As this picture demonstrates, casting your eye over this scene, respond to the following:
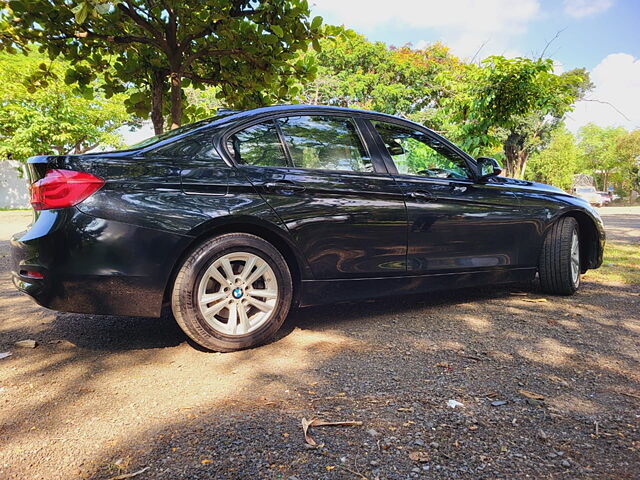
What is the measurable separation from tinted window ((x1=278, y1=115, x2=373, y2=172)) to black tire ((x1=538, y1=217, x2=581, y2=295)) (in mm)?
1927

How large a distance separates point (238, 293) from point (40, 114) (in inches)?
873

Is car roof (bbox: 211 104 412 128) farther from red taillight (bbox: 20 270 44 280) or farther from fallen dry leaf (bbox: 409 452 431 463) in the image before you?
fallen dry leaf (bbox: 409 452 431 463)

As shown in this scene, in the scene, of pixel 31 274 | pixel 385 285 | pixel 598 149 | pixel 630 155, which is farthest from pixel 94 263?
pixel 598 149

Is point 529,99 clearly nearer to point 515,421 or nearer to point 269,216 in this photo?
point 269,216

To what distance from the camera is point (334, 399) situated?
208cm

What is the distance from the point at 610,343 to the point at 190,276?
105 inches

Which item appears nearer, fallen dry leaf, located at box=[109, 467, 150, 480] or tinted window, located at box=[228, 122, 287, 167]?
fallen dry leaf, located at box=[109, 467, 150, 480]

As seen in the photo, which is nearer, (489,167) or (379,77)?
(489,167)

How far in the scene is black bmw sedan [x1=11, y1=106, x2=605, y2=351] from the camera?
96.7 inches

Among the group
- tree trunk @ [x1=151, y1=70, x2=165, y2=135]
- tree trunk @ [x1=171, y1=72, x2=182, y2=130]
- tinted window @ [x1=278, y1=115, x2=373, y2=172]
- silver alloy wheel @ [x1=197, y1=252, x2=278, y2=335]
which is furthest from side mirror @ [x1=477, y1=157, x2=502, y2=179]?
tree trunk @ [x1=151, y1=70, x2=165, y2=135]

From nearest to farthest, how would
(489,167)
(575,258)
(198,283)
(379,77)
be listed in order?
(198,283), (489,167), (575,258), (379,77)

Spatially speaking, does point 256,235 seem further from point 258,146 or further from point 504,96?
point 504,96

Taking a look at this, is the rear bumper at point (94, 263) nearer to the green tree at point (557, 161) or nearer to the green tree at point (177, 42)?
the green tree at point (177, 42)

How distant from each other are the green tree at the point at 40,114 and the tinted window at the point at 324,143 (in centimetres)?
1821
